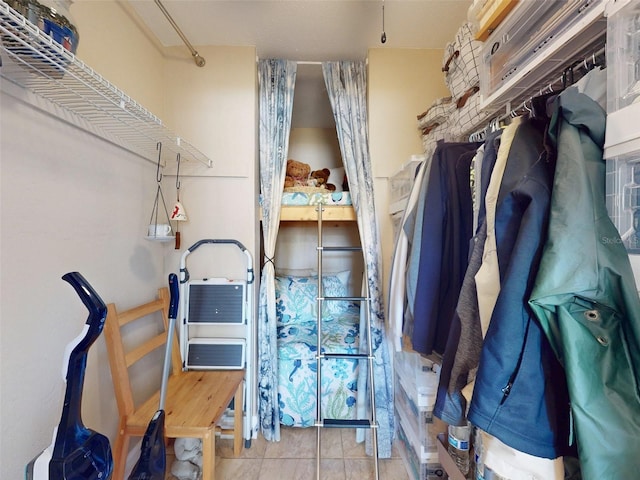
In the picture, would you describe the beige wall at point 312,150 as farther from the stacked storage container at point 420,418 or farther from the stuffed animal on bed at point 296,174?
the stacked storage container at point 420,418

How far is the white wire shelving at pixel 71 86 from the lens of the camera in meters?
0.81

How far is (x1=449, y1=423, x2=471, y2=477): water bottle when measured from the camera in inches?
46.6

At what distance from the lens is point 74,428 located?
83cm

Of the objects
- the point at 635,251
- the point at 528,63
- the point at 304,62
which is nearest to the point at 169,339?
the point at 635,251

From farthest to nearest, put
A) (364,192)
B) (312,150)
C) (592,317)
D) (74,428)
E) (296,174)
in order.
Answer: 1. (312,150)
2. (296,174)
3. (364,192)
4. (74,428)
5. (592,317)

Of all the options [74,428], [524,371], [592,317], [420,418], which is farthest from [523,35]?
[74,428]

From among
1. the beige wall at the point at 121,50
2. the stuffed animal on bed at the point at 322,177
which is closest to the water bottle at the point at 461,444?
the stuffed animal on bed at the point at 322,177

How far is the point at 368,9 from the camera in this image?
177 cm

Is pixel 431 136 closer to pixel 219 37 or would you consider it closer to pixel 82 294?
pixel 219 37

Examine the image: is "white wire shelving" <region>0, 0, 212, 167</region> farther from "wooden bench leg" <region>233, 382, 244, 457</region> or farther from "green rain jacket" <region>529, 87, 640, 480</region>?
"wooden bench leg" <region>233, 382, 244, 457</region>

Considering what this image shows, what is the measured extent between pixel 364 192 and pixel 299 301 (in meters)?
1.12

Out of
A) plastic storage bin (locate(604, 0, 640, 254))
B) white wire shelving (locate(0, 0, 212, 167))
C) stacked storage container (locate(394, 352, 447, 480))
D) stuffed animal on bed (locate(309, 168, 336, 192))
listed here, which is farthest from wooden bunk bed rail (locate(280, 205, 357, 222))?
plastic storage bin (locate(604, 0, 640, 254))

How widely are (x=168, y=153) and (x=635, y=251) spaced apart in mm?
2205

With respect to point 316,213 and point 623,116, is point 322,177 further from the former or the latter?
point 623,116
